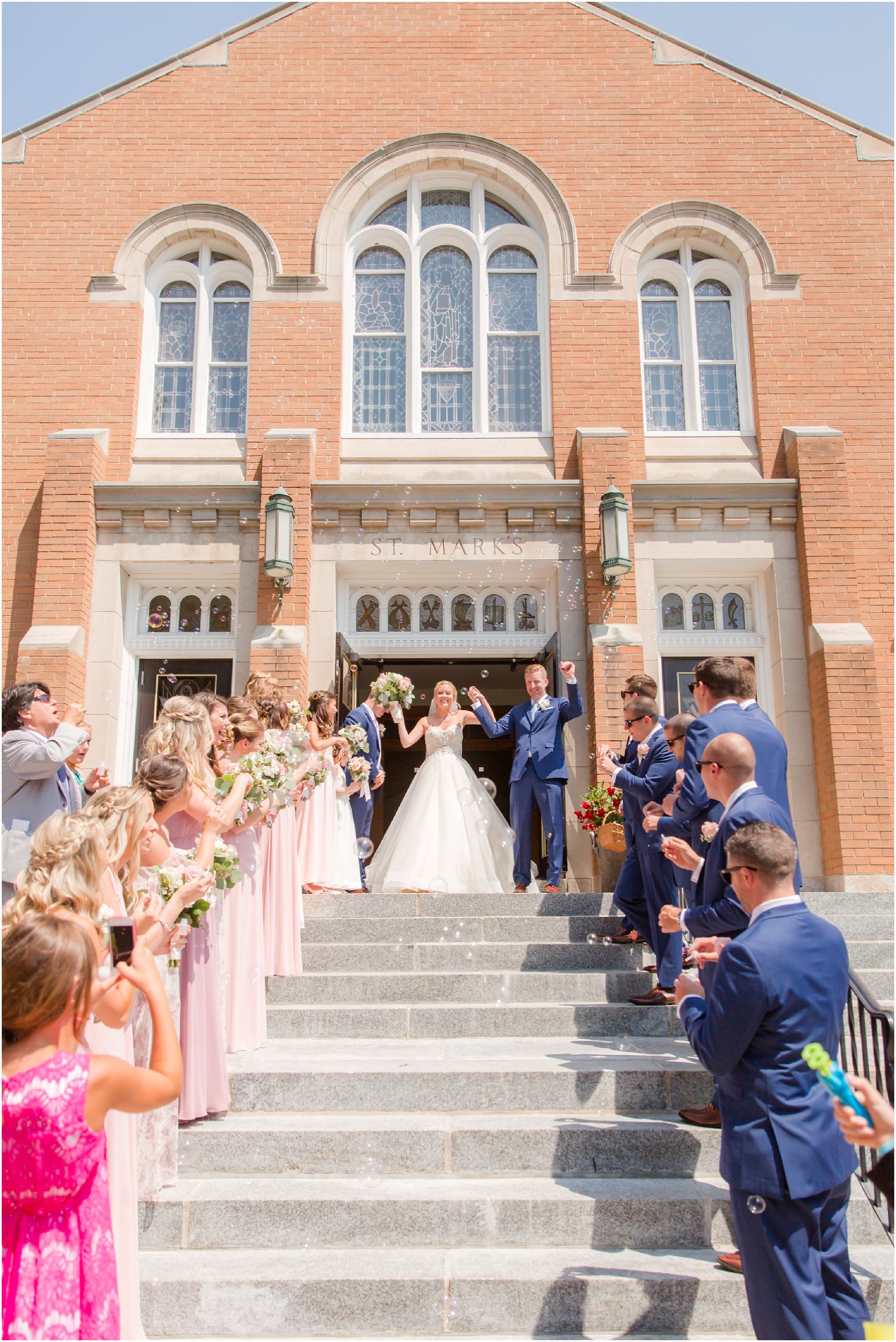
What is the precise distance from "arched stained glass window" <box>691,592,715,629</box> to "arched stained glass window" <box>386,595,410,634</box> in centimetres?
346

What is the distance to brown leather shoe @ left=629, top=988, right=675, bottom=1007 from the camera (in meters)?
6.52

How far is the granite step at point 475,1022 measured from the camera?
6.36 m

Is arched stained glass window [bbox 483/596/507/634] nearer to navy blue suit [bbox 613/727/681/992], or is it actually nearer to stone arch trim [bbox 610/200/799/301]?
stone arch trim [bbox 610/200/799/301]

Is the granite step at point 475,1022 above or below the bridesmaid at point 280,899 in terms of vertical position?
below

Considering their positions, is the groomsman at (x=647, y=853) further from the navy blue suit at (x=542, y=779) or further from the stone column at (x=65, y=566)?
the stone column at (x=65, y=566)

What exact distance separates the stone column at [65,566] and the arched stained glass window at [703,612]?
718cm

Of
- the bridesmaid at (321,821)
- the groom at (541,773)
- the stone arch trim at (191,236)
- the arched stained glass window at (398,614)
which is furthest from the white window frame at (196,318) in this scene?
the groom at (541,773)

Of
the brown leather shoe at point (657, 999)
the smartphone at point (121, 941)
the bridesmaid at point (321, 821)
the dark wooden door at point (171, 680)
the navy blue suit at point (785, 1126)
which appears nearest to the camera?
the smartphone at point (121, 941)

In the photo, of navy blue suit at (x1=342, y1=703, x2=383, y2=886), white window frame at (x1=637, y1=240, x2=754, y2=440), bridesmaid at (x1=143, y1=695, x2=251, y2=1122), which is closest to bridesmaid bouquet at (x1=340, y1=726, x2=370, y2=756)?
navy blue suit at (x1=342, y1=703, x2=383, y2=886)

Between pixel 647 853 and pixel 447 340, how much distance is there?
27.9 feet

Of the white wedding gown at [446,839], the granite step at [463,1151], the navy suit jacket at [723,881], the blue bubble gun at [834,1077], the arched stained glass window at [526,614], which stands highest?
the arched stained glass window at [526,614]

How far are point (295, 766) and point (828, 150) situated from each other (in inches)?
441

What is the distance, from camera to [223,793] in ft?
18.6

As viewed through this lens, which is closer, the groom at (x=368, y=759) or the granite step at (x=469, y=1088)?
the granite step at (x=469, y=1088)
